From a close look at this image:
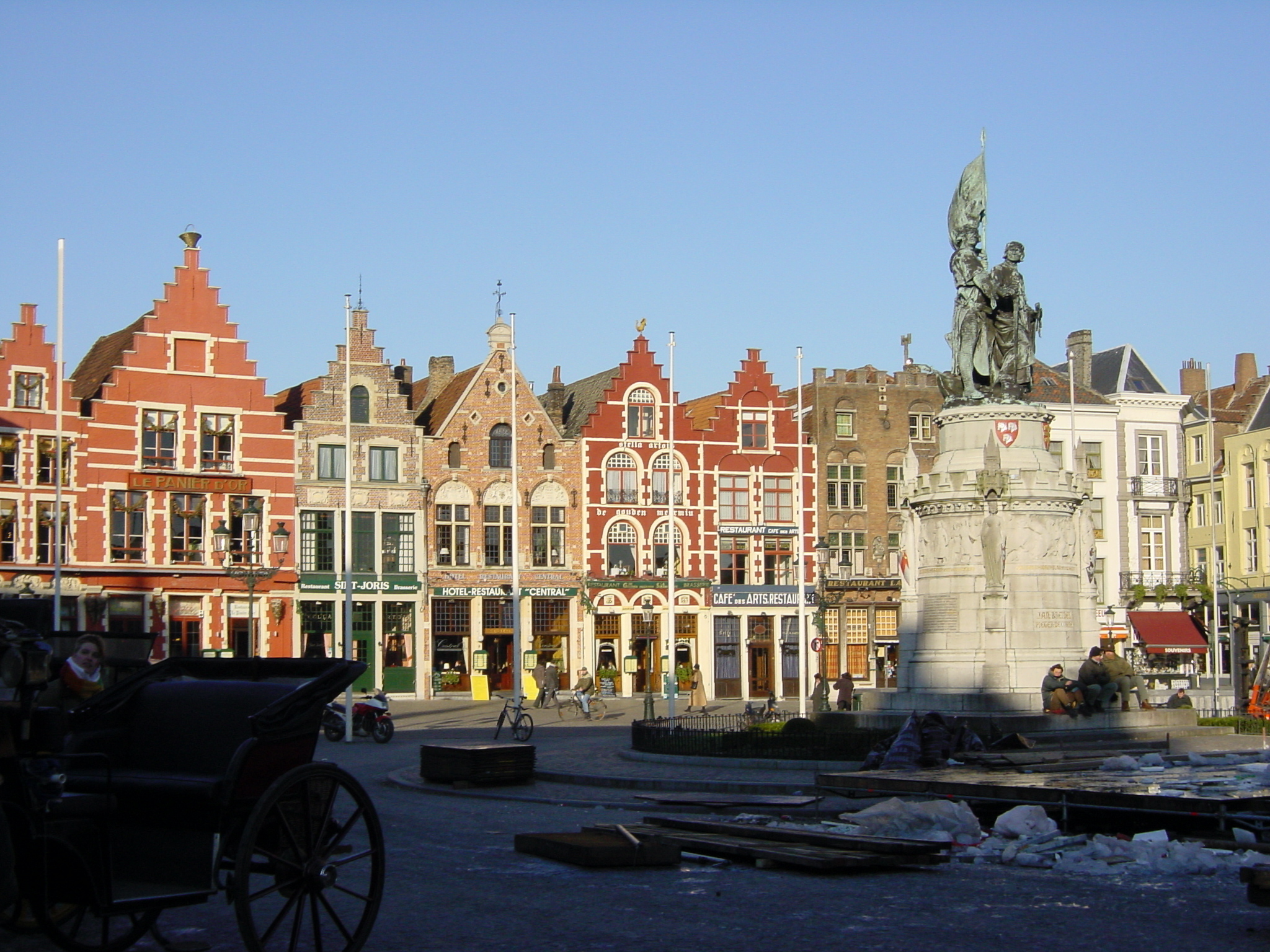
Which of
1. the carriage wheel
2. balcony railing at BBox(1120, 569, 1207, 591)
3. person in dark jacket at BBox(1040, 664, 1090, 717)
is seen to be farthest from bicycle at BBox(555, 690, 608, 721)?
the carriage wheel

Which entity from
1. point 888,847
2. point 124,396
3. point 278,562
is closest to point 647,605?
point 278,562

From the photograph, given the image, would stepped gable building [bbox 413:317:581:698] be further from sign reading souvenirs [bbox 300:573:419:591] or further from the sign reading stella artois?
the sign reading stella artois

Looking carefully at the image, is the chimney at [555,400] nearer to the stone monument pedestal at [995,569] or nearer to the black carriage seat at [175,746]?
the stone monument pedestal at [995,569]

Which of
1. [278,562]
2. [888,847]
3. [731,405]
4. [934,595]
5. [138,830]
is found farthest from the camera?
[731,405]

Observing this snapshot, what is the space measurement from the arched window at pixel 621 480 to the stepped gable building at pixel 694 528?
1.8 inches

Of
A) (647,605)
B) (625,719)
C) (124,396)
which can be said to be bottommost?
(625,719)

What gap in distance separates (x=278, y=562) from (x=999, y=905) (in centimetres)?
2823

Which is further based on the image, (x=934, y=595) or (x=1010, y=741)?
(x=934, y=595)

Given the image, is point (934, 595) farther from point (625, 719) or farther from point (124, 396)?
point (124, 396)

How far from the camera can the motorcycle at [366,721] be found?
108 ft

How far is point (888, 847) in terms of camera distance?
12844 millimetres

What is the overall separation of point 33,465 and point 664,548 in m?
22.1

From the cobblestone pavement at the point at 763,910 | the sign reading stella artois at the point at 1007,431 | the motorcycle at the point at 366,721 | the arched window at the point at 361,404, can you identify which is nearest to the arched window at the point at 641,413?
the arched window at the point at 361,404

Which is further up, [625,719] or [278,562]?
[278,562]
